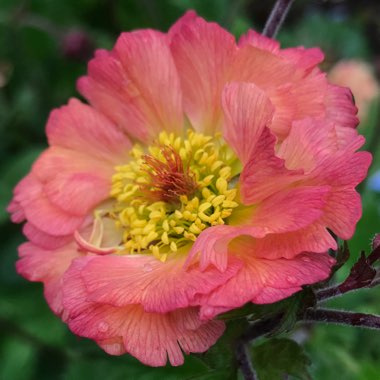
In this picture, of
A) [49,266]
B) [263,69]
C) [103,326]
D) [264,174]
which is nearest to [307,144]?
[264,174]

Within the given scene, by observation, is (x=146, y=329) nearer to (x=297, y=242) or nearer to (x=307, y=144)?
(x=297, y=242)

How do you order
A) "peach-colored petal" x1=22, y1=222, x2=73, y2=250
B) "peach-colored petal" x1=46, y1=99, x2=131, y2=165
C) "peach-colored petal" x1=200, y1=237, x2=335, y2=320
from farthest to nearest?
1. "peach-colored petal" x1=46, y1=99, x2=131, y2=165
2. "peach-colored petal" x1=22, y1=222, x2=73, y2=250
3. "peach-colored petal" x1=200, y1=237, x2=335, y2=320

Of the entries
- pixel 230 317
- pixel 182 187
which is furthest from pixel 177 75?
pixel 230 317

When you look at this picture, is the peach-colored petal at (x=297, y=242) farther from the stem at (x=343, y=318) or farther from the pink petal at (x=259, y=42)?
the pink petal at (x=259, y=42)

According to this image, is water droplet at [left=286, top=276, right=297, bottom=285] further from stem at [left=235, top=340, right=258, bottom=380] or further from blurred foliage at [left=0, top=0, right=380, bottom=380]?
blurred foliage at [left=0, top=0, right=380, bottom=380]

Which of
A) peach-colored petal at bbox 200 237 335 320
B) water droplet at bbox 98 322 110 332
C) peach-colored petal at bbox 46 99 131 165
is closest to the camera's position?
peach-colored petal at bbox 200 237 335 320

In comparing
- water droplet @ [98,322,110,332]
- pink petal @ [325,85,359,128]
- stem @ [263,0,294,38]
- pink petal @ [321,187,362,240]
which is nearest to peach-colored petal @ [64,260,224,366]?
water droplet @ [98,322,110,332]
